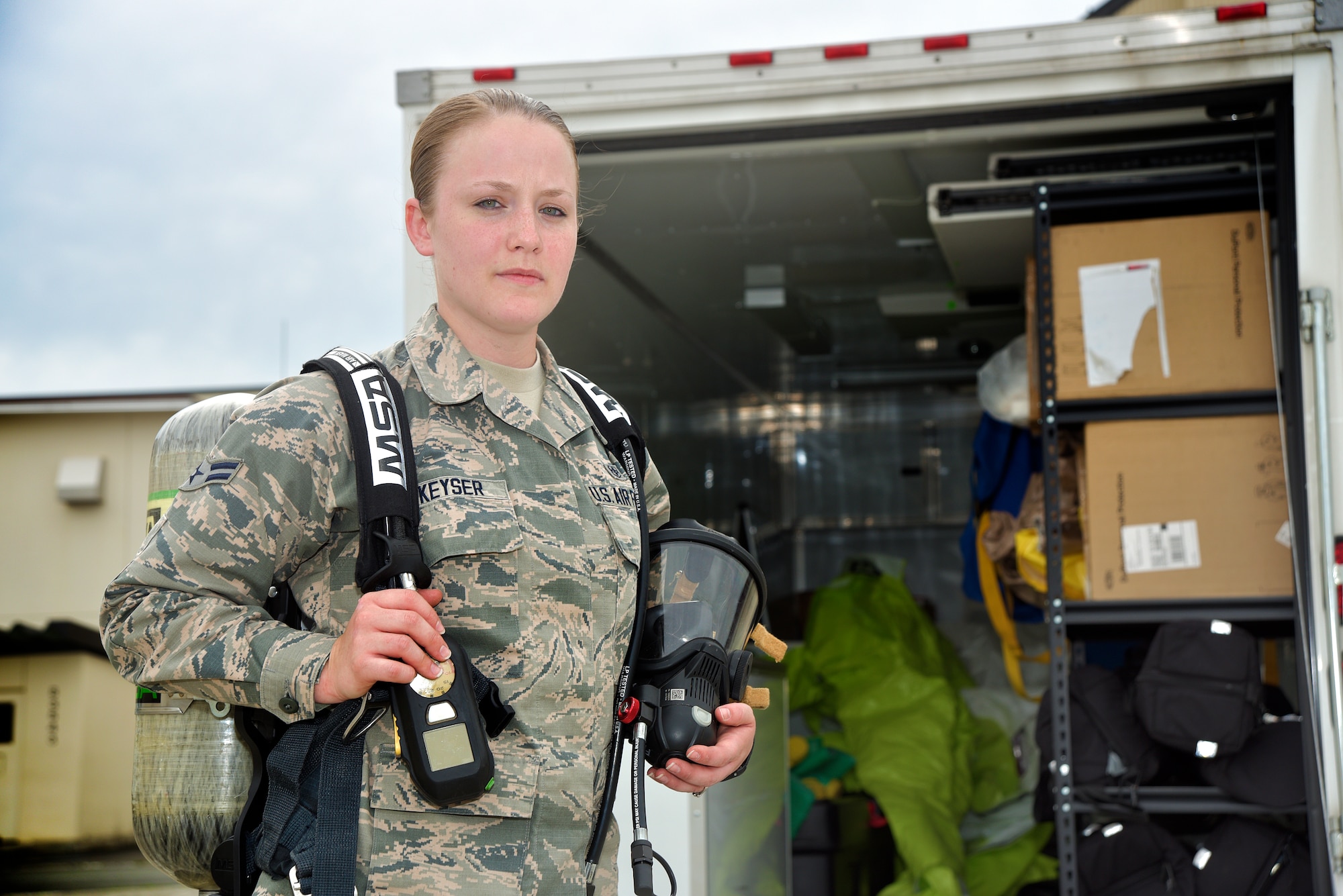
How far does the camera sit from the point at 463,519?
1.22 m

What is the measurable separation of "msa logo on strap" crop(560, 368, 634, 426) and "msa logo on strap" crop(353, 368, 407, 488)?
0.32 metres

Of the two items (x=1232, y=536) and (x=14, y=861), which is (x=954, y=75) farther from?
(x=14, y=861)

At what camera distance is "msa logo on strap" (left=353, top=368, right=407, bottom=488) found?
1.18 meters

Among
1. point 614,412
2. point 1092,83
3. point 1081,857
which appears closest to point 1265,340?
point 1092,83

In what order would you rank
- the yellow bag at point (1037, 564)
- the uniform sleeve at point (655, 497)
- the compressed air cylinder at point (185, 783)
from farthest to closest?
the yellow bag at point (1037, 564), the compressed air cylinder at point (185, 783), the uniform sleeve at point (655, 497)

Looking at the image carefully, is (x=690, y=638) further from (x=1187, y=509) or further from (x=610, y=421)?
(x=1187, y=509)

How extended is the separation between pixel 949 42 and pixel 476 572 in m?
1.85

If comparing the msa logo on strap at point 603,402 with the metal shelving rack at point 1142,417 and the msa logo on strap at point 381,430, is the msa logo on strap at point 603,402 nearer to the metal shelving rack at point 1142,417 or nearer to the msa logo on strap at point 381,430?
the msa logo on strap at point 381,430

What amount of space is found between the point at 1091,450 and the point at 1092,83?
0.92 m

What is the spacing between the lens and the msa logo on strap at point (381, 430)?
3.88 ft

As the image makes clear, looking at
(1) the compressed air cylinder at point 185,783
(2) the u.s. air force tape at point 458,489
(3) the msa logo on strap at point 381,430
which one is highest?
(3) the msa logo on strap at point 381,430

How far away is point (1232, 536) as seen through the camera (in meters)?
2.82

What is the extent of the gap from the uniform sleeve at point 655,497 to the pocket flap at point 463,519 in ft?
1.19

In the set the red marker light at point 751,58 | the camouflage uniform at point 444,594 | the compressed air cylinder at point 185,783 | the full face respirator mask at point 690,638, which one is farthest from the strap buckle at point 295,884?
the red marker light at point 751,58
